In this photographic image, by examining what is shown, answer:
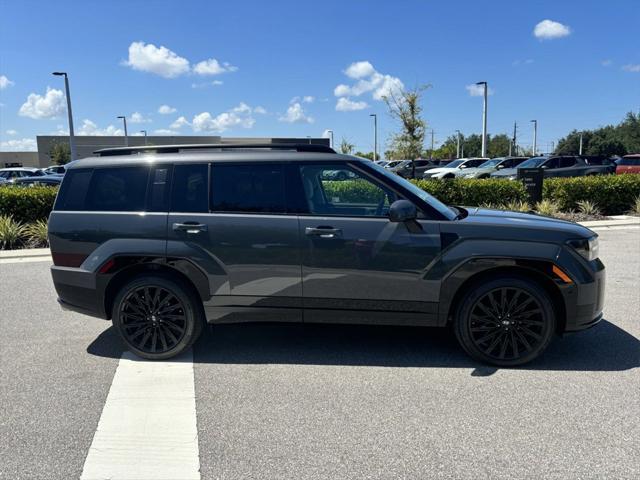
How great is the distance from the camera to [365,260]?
4.02 meters

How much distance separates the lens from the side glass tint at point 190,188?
4.23 meters

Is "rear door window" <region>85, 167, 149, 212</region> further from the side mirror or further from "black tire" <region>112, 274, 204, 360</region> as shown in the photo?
the side mirror

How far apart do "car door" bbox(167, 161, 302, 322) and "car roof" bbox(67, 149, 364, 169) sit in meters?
0.06

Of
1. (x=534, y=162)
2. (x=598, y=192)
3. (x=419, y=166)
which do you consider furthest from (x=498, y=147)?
(x=598, y=192)

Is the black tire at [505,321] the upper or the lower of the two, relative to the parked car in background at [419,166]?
lower

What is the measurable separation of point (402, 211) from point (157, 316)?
88.2 inches

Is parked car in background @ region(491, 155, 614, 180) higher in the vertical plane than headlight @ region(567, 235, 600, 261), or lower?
higher

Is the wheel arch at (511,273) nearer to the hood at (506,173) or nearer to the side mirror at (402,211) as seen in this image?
the side mirror at (402,211)

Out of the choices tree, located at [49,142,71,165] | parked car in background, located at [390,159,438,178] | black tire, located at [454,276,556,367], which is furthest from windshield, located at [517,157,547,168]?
tree, located at [49,142,71,165]

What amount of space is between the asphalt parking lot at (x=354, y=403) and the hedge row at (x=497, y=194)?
7.09m

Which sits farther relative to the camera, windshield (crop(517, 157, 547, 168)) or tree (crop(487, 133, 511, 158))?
tree (crop(487, 133, 511, 158))

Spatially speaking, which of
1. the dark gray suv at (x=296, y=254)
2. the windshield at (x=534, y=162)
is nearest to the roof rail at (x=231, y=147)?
the dark gray suv at (x=296, y=254)

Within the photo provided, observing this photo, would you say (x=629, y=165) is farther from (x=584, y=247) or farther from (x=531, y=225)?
(x=531, y=225)

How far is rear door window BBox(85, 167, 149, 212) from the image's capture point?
430cm
